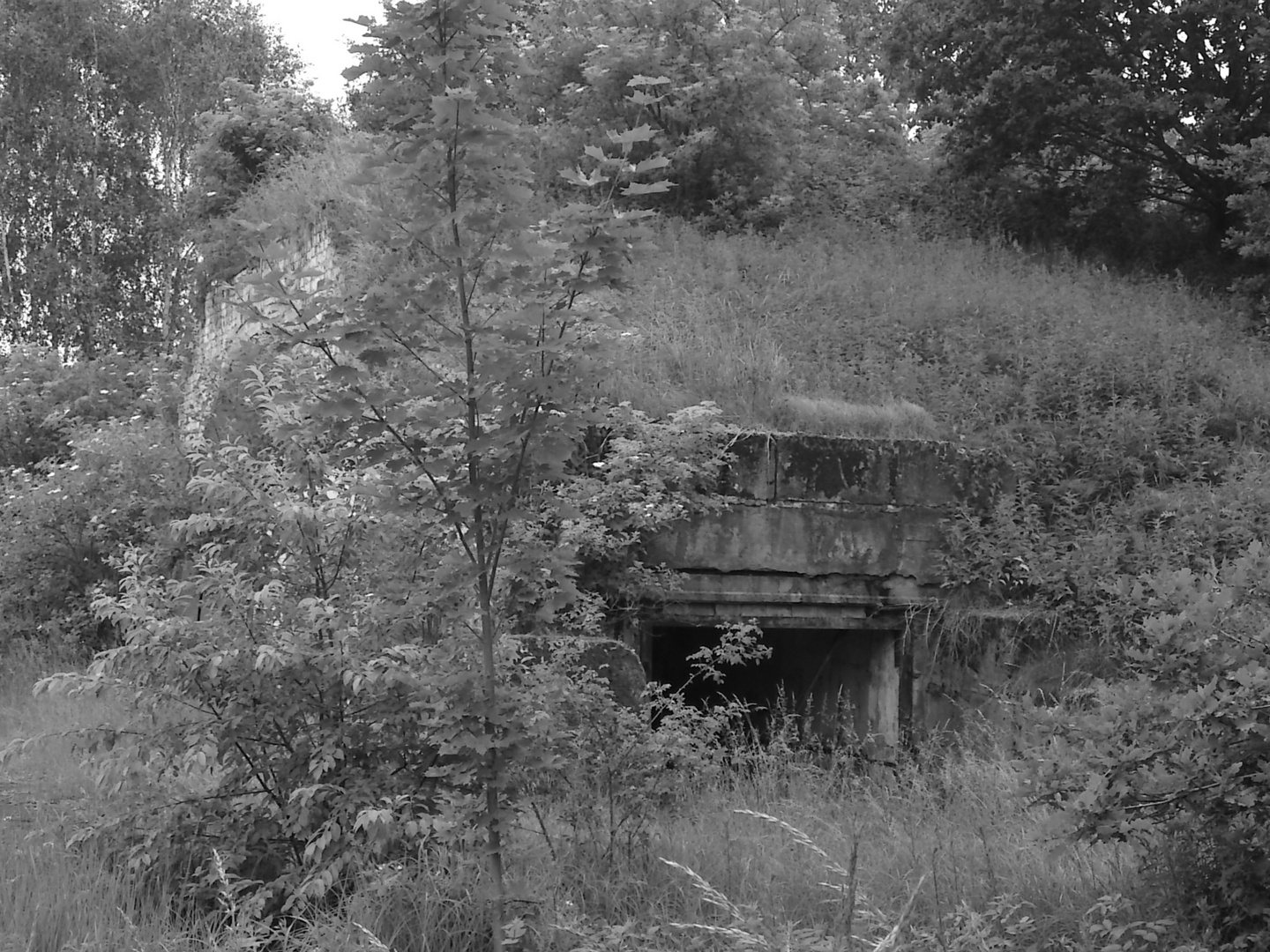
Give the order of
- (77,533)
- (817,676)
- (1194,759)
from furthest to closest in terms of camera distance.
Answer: (77,533) < (817,676) < (1194,759)

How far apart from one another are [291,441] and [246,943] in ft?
6.44

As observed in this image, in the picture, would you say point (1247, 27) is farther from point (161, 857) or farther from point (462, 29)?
point (161, 857)

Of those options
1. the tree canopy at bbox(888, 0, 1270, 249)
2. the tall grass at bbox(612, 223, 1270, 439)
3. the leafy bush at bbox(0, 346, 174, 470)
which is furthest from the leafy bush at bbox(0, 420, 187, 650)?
the tree canopy at bbox(888, 0, 1270, 249)

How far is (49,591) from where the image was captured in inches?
429

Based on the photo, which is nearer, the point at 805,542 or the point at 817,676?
the point at 805,542

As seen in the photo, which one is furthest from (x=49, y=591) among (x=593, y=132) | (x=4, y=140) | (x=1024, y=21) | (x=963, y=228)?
(x=4, y=140)

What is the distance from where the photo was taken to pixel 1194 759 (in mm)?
3744

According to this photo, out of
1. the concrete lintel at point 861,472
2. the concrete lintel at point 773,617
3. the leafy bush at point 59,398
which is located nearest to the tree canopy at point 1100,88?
the concrete lintel at point 861,472

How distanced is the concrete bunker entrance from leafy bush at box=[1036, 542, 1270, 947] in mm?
3598

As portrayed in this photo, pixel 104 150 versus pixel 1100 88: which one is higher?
pixel 104 150

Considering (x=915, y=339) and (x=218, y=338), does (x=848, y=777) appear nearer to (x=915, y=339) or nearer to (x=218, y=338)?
(x=915, y=339)

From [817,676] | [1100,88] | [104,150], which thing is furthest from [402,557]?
[104,150]

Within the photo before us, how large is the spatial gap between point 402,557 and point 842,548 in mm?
4427

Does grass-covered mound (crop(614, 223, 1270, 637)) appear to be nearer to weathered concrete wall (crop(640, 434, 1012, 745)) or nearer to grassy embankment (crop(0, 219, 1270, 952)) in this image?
grassy embankment (crop(0, 219, 1270, 952))
